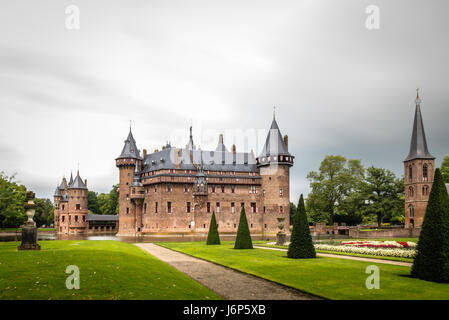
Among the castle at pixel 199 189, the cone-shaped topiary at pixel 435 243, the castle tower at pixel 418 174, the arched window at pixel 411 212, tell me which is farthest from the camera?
the castle at pixel 199 189

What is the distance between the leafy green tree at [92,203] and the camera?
359 ft

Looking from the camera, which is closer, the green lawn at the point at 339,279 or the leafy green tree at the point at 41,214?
the green lawn at the point at 339,279

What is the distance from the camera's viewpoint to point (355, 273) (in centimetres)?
1529

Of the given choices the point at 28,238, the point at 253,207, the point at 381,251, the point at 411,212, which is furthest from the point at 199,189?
the point at 28,238

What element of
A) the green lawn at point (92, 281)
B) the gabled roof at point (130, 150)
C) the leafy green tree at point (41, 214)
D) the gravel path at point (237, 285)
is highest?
the gabled roof at point (130, 150)

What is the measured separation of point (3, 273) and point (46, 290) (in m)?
2.73

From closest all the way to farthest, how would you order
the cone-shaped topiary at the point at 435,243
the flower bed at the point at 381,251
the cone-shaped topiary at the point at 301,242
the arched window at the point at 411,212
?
the cone-shaped topiary at the point at 435,243, the cone-shaped topiary at the point at 301,242, the flower bed at the point at 381,251, the arched window at the point at 411,212

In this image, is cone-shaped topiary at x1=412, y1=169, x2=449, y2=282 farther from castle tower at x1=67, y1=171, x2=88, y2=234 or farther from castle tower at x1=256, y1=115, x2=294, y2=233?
castle tower at x1=67, y1=171, x2=88, y2=234

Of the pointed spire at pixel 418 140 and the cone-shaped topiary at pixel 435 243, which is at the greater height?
the pointed spire at pixel 418 140

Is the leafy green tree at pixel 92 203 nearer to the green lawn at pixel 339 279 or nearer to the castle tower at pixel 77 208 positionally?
the castle tower at pixel 77 208

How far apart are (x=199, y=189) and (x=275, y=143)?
1467 centimetres

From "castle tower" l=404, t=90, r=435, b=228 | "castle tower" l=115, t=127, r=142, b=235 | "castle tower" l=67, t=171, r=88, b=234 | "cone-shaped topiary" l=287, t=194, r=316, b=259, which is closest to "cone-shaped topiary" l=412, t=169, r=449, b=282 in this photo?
"cone-shaped topiary" l=287, t=194, r=316, b=259

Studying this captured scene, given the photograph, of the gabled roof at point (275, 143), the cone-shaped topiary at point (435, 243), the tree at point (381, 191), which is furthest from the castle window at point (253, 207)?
the cone-shaped topiary at point (435, 243)

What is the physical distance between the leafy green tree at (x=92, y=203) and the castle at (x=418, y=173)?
267 feet
